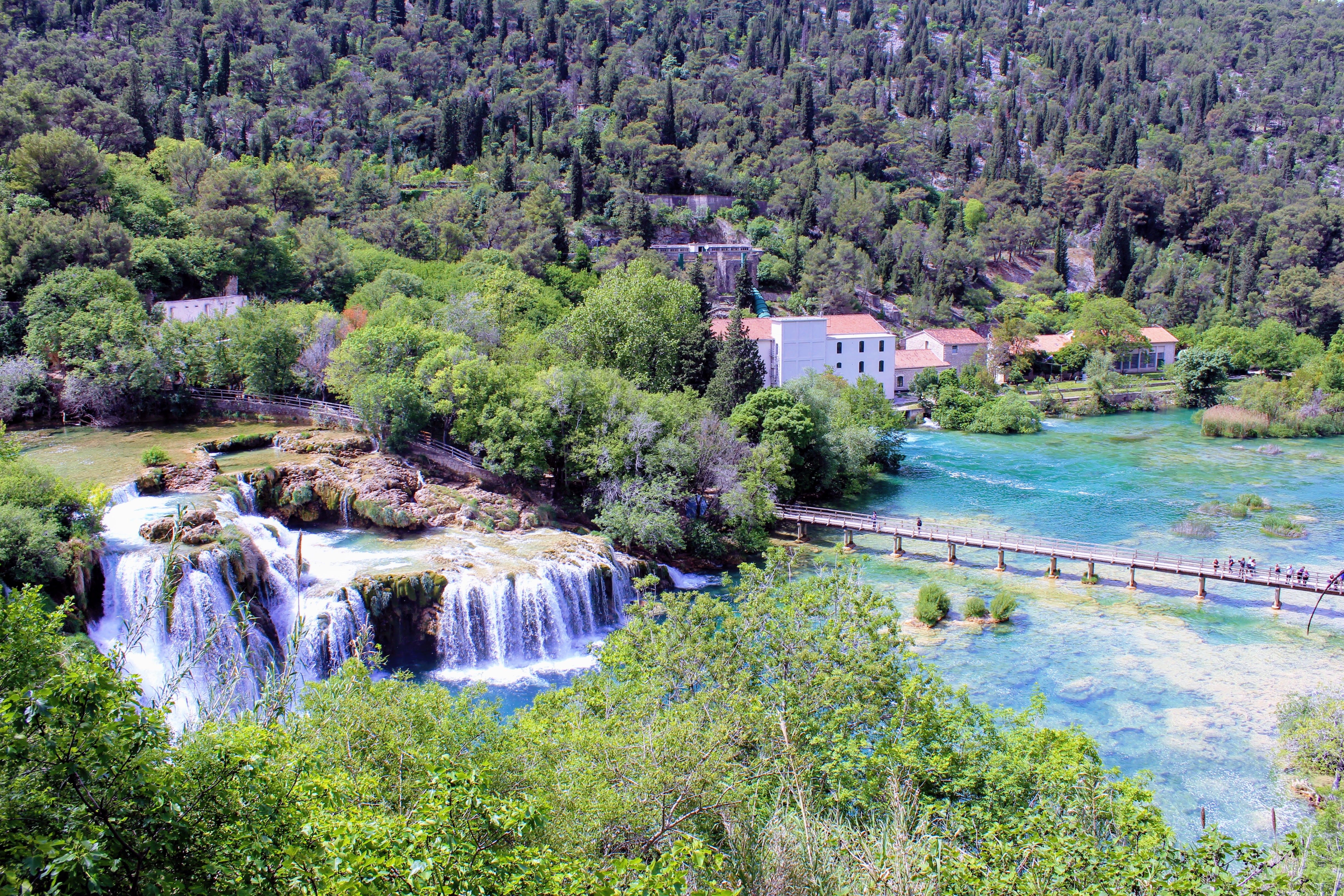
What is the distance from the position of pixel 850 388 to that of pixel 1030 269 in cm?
6747

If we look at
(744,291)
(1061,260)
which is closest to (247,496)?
(744,291)

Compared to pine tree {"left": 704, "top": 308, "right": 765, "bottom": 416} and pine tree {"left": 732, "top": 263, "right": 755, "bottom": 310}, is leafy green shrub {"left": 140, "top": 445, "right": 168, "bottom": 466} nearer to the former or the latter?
pine tree {"left": 704, "top": 308, "right": 765, "bottom": 416}

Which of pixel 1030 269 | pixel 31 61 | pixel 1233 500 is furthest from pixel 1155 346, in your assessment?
pixel 31 61

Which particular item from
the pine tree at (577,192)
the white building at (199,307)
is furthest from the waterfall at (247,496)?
the pine tree at (577,192)

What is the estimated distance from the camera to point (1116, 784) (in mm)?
13172

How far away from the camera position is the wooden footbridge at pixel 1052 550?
3000 cm

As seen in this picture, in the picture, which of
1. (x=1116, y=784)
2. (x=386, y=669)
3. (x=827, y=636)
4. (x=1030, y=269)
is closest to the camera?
(x=1116, y=784)

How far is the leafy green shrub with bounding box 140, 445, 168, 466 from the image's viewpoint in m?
30.0

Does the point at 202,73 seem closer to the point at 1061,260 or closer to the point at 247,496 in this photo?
the point at 247,496

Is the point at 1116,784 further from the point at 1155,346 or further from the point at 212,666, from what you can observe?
the point at 1155,346

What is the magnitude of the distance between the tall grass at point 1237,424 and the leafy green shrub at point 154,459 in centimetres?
6088

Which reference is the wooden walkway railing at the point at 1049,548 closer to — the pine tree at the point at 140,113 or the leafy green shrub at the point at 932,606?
the leafy green shrub at the point at 932,606

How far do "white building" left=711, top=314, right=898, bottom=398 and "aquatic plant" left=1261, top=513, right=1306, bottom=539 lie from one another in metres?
25.0

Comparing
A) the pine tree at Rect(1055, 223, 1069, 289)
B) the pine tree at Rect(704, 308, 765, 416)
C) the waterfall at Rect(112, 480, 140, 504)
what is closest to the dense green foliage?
the waterfall at Rect(112, 480, 140, 504)
